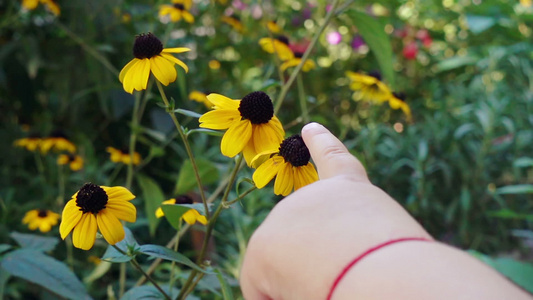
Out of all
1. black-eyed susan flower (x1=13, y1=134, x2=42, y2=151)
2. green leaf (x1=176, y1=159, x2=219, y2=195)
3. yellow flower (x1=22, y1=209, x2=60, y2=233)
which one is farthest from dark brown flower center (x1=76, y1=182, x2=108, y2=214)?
black-eyed susan flower (x1=13, y1=134, x2=42, y2=151)

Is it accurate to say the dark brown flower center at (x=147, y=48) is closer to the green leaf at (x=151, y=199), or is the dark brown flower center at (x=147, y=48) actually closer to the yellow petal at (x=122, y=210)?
the yellow petal at (x=122, y=210)

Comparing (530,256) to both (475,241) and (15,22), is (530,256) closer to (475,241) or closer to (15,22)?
(475,241)

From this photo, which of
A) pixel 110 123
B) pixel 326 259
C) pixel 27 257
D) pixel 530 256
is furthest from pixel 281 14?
pixel 326 259

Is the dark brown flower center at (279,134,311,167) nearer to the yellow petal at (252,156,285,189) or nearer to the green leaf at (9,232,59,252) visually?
the yellow petal at (252,156,285,189)

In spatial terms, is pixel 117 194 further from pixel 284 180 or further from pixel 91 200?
pixel 284 180

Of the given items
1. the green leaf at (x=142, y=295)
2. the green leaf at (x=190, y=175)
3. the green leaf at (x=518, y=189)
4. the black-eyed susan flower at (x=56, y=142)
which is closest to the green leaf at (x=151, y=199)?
the green leaf at (x=190, y=175)

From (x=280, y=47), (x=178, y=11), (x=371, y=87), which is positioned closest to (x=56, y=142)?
(x=178, y=11)
